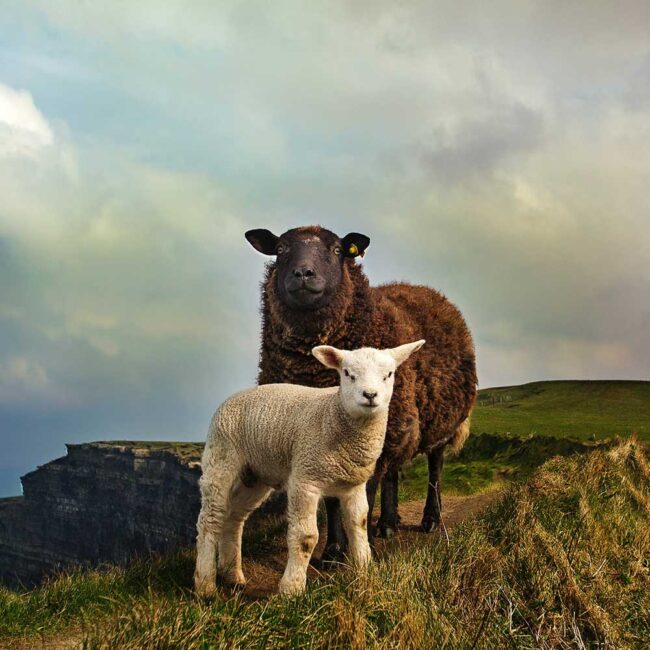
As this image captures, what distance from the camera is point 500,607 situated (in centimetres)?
688

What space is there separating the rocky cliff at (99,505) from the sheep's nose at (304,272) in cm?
4979

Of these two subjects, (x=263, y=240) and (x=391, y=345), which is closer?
(x=391, y=345)

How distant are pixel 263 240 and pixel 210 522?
412cm

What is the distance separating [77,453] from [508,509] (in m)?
101

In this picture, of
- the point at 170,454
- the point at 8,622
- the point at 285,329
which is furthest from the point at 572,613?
the point at 170,454

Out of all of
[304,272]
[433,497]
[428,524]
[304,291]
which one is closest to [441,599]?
[304,291]

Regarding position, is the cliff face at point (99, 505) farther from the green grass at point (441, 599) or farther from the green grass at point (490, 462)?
the green grass at point (441, 599)

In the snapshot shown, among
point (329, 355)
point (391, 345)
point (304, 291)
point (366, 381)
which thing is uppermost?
point (304, 291)

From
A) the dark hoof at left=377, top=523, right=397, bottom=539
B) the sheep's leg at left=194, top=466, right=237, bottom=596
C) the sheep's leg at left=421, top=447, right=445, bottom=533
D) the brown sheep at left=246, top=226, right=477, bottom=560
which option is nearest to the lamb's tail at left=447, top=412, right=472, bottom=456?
the sheep's leg at left=421, top=447, right=445, bottom=533

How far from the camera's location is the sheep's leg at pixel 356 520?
6988 millimetres

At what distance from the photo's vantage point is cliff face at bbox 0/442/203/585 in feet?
246

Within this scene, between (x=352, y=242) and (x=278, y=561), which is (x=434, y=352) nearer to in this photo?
(x=352, y=242)

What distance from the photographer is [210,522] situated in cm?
755

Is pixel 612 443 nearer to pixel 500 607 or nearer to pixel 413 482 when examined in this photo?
pixel 413 482
